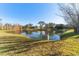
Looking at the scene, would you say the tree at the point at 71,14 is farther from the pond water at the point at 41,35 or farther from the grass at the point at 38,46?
the pond water at the point at 41,35

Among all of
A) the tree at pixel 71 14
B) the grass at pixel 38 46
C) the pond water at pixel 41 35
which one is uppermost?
the tree at pixel 71 14

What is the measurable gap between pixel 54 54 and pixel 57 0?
0.52m

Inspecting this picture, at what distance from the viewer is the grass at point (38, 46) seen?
6.78 feet

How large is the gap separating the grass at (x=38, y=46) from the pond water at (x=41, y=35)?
1.4 inches

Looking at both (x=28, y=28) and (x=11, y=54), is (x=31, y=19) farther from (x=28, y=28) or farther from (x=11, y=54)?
(x=11, y=54)

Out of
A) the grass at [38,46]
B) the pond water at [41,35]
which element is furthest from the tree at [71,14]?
the pond water at [41,35]

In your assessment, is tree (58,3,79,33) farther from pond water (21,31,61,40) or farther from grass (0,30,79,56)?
pond water (21,31,61,40)

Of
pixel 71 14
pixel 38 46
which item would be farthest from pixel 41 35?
pixel 71 14

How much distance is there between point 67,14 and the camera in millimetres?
2109

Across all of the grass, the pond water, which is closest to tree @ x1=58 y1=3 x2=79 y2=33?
the grass

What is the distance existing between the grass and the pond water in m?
0.03

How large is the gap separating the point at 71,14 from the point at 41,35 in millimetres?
355

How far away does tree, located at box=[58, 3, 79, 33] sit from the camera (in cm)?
208

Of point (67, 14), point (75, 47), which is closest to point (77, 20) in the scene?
point (67, 14)
